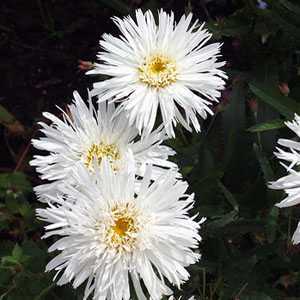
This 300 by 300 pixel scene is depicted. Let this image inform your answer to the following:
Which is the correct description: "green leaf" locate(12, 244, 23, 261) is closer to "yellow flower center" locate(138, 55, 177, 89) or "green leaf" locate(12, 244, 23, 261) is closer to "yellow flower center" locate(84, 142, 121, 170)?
"yellow flower center" locate(84, 142, 121, 170)

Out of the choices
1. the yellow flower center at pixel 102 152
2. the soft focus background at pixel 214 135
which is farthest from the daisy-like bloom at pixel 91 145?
the soft focus background at pixel 214 135

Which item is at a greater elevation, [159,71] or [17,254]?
[159,71]

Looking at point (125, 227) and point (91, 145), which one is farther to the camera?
point (91, 145)

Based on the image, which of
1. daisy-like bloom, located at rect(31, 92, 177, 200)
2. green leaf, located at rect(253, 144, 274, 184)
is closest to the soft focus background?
green leaf, located at rect(253, 144, 274, 184)

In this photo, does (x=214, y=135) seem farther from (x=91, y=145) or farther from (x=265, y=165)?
(x=91, y=145)

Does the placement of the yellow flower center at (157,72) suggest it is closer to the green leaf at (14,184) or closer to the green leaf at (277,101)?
the green leaf at (277,101)

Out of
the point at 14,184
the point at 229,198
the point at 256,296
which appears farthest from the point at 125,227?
the point at 14,184

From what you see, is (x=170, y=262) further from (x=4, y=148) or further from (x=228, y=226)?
(x=4, y=148)
